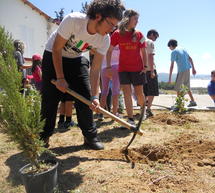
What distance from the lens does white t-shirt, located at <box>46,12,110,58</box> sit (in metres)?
2.95

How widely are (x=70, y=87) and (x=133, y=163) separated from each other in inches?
47.8

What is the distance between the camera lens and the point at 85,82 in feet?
11.4

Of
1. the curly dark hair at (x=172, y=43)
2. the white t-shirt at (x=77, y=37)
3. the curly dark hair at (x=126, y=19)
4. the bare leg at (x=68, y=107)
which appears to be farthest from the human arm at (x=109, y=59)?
the curly dark hair at (x=172, y=43)

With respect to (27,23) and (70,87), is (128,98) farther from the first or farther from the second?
(27,23)

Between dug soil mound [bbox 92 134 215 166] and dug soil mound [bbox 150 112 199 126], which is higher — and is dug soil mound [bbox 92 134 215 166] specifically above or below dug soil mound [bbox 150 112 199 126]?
below

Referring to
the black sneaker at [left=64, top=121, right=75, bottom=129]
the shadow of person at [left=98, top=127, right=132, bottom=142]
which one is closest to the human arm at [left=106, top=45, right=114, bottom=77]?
the shadow of person at [left=98, top=127, right=132, bottom=142]

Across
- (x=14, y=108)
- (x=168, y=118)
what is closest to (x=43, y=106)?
(x=14, y=108)

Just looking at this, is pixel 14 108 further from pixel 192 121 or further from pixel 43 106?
pixel 192 121

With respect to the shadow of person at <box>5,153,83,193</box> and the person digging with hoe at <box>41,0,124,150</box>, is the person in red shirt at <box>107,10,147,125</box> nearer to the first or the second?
the person digging with hoe at <box>41,0,124,150</box>

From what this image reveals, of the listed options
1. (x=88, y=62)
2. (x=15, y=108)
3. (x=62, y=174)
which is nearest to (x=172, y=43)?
(x=88, y=62)

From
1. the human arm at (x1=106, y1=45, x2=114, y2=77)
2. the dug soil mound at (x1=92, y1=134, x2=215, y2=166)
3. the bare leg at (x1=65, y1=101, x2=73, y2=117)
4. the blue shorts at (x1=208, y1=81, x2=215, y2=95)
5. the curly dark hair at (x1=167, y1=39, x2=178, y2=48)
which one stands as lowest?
the dug soil mound at (x1=92, y1=134, x2=215, y2=166)

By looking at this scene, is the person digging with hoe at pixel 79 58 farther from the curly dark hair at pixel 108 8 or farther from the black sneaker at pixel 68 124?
the black sneaker at pixel 68 124

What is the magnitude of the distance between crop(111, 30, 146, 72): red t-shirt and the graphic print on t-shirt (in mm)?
1415

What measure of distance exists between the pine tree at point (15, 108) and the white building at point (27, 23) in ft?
46.3
